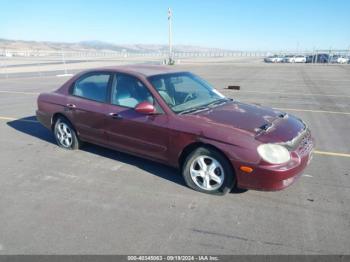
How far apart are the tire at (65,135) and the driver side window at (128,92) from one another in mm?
1299

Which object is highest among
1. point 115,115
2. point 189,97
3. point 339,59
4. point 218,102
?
point 189,97

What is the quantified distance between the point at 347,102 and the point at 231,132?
8.77 meters

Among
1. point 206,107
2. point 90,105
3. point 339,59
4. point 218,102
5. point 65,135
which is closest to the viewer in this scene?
point 206,107

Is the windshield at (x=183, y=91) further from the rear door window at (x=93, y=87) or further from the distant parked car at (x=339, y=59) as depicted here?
the distant parked car at (x=339, y=59)

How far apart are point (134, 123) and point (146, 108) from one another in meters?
0.43

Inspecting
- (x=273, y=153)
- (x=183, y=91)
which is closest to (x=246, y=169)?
(x=273, y=153)

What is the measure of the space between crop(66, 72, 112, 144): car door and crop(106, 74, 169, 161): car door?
179 mm

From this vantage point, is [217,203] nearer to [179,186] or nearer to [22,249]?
[179,186]

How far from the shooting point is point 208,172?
383 cm

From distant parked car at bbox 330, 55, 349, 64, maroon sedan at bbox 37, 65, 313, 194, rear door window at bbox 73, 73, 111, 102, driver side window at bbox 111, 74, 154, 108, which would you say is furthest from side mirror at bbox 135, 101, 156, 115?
distant parked car at bbox 330, 55, 349, 64

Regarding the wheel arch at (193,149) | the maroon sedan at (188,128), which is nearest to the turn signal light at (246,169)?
the maroon sedan at (188,128)

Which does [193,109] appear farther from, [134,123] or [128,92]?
[128,92]

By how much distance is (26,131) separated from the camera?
7035mm

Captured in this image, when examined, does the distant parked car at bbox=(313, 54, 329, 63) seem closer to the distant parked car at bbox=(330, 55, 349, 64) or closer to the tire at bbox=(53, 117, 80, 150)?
the distant parked car at bbox=(330, 55, 349, 64)
